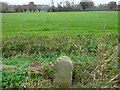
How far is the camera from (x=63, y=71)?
4191 millimetres

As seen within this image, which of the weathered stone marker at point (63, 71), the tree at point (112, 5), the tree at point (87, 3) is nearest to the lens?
the weathered stone marker at point (63, 71)

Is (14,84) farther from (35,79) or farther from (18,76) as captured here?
(35,79)

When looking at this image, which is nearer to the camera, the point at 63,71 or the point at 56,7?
the point at 63,71

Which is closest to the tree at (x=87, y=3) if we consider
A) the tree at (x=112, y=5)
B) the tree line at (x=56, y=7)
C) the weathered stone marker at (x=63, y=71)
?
the tree line at (x=56, y=7)

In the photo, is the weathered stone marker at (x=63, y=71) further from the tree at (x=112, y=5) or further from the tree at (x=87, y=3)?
the tree at (x=87, y=3)

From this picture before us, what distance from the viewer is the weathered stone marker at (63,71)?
4.09 metres

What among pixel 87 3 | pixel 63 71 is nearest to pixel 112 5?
pixel 87 3

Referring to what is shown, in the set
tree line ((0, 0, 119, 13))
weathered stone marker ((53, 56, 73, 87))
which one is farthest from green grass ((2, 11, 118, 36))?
weathered stone marker ((53, 56, 73, 87))

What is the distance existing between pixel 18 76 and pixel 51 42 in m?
4.22

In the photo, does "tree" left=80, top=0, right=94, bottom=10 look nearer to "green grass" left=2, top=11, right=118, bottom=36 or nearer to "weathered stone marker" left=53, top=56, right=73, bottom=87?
"green grass" left=2, top=11, right=118, bottom=36

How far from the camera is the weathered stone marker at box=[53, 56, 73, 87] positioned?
4086mm

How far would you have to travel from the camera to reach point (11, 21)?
16141 mm

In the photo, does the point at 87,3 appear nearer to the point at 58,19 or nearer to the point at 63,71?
the point at 58,19

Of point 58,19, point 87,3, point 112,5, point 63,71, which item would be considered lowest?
point 63,71
